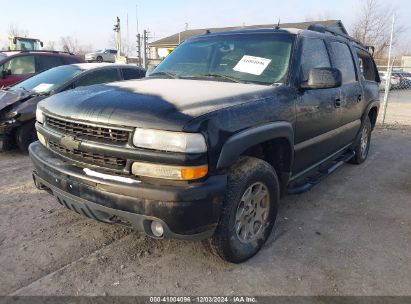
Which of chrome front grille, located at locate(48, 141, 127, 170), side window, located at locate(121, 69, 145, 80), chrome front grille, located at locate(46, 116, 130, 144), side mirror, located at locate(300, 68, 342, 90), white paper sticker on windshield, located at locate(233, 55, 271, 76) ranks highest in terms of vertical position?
white paper sticker on windshield, located at locate(233, 55, 271, 76)

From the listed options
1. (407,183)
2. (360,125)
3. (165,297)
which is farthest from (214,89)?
(407,183)

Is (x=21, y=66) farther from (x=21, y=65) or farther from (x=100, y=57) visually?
(x=100, y=57)

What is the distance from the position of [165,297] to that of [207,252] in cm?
67

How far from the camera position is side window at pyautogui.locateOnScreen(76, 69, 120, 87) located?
21.8 feet

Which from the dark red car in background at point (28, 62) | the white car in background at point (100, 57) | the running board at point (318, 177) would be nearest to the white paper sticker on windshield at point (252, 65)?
the running board at point (318, 177)

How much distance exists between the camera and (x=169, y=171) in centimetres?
240

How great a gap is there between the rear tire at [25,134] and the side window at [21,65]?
3.92 meters

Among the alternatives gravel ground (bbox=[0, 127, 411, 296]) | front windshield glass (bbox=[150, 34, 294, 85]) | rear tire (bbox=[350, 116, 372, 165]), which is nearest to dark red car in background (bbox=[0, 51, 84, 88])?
gravel ground (bbox=[0, 127, 411, 296])

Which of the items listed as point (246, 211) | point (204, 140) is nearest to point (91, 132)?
point (204, 140)

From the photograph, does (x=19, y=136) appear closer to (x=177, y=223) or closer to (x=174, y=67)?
(x=174, y=67)

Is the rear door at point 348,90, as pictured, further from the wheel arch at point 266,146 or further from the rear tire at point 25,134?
the rear tire at point 25,134

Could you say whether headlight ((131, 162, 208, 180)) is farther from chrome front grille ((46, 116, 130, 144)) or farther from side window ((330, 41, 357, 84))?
side window ((330, 41, 357, 84))

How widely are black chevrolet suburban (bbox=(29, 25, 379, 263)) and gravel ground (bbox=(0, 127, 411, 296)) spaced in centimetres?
26

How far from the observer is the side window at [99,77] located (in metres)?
6.63
